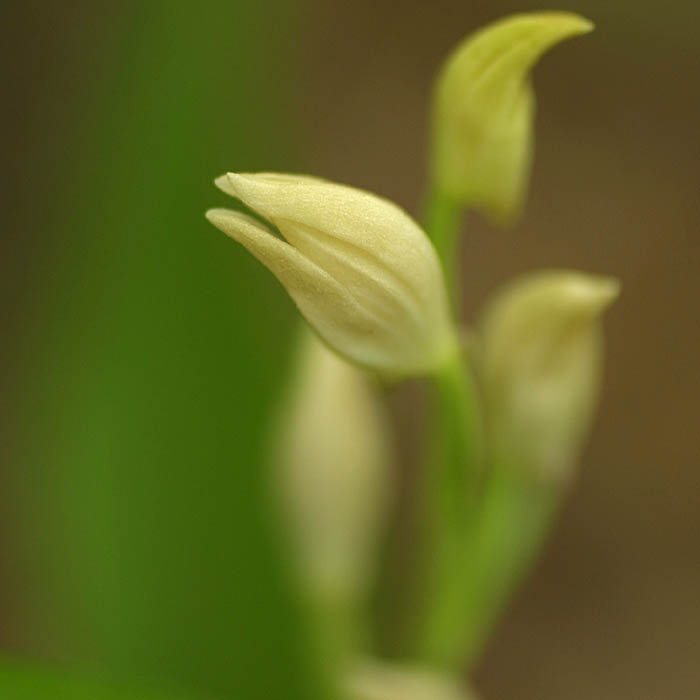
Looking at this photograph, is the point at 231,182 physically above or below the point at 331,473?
above

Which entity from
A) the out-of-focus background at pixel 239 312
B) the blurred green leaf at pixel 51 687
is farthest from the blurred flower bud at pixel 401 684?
the blurred green leaf at pixel 51 687

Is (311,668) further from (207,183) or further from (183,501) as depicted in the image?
(207,183)

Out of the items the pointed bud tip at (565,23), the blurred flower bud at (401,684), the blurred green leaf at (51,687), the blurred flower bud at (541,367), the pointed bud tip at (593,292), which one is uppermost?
the pointed bud tip at (565,23)

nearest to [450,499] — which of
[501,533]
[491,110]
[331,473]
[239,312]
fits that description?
[501,533]

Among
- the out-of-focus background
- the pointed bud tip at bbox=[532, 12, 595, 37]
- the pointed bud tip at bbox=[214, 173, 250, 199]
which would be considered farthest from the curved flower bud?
the out-of-focus background

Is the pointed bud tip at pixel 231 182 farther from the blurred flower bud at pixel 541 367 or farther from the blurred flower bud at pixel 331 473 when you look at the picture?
the blurred flower bud at pixel 331 473

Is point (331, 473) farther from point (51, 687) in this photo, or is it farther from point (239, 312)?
point (51, 687)
